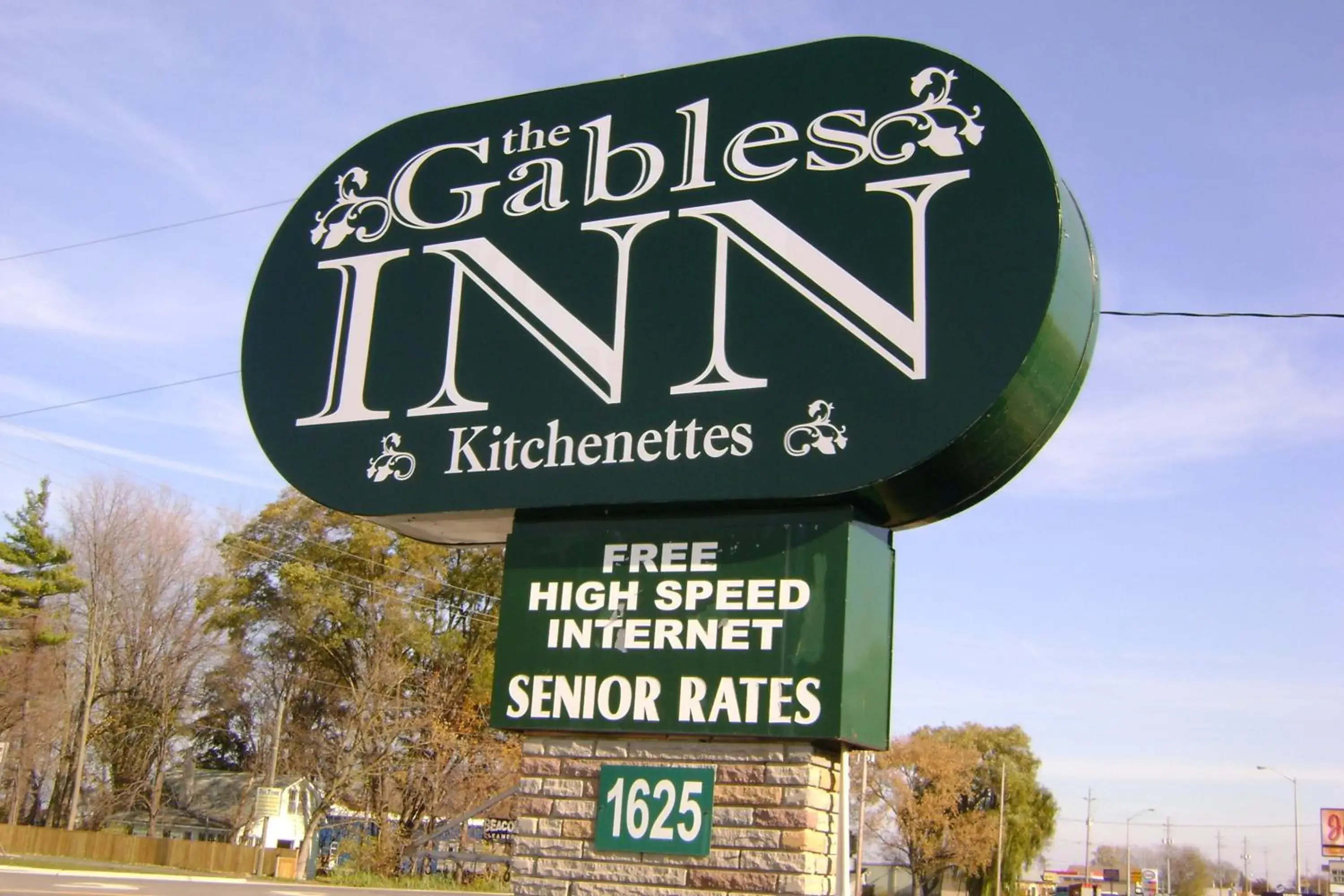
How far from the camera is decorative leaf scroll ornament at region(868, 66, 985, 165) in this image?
642 centimetres

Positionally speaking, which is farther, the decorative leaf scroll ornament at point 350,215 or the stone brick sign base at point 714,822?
the decorative leaf scroll ornament at point 350,215

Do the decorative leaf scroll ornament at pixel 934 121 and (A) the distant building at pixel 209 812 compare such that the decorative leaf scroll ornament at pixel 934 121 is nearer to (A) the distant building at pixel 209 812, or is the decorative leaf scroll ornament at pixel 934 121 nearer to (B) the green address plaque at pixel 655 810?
(B) the green address plaque at pixel 655 810

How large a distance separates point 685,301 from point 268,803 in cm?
3505

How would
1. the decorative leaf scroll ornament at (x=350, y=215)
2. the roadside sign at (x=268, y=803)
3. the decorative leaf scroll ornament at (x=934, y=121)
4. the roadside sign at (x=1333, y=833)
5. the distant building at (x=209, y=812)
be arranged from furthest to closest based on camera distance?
the distant building at (x=209, y=812) < the roadside sign at (x=1333, y=833) < the roadside sign at (x=268, y=803) < the decorative leaf scroll ornament at (x=350, y=215) < the decorative leaf scroll ornament at (x=934, y=121)

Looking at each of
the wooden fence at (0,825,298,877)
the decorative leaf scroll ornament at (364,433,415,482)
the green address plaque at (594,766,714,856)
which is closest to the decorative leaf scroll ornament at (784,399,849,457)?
the green address plaque at (594,766,714,856)

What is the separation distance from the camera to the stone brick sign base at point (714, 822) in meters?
5.87

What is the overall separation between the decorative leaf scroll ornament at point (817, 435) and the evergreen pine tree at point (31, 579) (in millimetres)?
46092

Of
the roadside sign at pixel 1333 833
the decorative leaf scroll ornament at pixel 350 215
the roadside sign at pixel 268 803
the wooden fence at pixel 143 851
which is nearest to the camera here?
the decorative leaf scroll ornament at pixel 350 215

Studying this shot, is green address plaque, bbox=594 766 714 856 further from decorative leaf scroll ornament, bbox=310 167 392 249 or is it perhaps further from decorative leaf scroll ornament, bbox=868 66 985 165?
decorative leaf scroll ornament, bbox=310 167 392 249

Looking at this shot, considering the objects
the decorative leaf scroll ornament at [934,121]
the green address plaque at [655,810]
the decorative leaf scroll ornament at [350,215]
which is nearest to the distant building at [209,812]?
the decorative leaf scroll ornament at [350,215]

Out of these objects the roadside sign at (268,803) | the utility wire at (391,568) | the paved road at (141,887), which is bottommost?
the paved road at (141,887)

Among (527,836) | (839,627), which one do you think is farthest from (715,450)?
(527,836)

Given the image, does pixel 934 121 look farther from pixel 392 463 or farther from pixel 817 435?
pixel 392 463

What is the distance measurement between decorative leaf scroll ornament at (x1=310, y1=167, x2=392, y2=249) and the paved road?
14.9m
